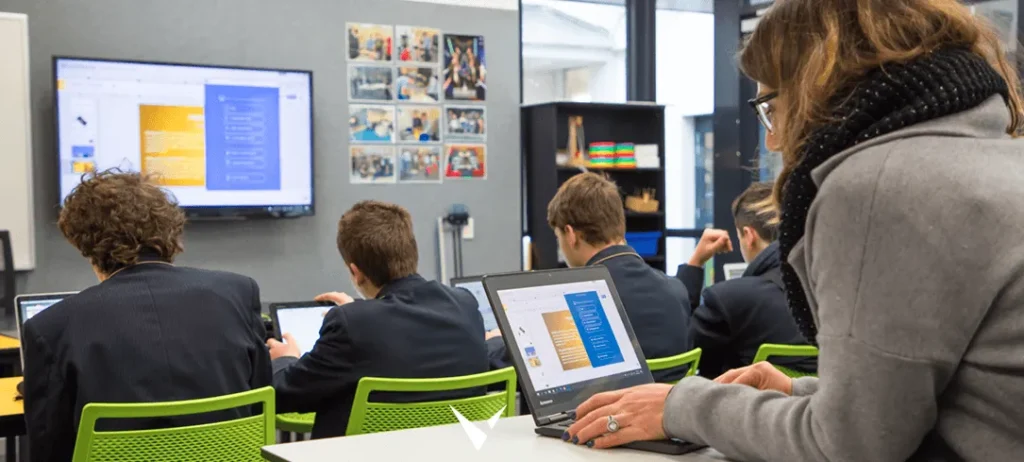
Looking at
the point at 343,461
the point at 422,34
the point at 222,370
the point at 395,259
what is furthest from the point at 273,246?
the point at 343,461

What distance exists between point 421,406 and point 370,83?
3.78 metres

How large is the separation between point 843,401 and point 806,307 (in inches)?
7.8

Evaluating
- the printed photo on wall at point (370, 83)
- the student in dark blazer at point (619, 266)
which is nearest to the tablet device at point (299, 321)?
the student in dark blazer at point (619, 266)

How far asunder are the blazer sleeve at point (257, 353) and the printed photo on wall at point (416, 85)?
3.74m

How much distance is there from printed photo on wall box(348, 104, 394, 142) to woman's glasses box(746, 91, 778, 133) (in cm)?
496

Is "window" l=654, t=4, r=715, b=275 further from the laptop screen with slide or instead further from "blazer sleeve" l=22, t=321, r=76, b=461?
the laptop screen with slide

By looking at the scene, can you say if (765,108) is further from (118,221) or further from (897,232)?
(118,221)

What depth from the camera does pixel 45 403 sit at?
2293 millimetres

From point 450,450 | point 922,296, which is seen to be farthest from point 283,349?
point 922,296

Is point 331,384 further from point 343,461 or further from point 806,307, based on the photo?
point 806,307

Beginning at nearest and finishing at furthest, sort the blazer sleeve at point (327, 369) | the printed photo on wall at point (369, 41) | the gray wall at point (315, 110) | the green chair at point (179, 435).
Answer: the green chair at point (179, 435) < the blazer sleeve at point (327, 369) < the gray wall at point (315, 110) < the printed photo on wall at point (369, 41)

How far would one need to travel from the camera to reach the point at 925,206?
3.16 ft

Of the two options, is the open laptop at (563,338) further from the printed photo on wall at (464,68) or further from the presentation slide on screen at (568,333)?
the printed photo on wall at (464,68)

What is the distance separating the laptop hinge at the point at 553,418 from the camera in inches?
58.1
